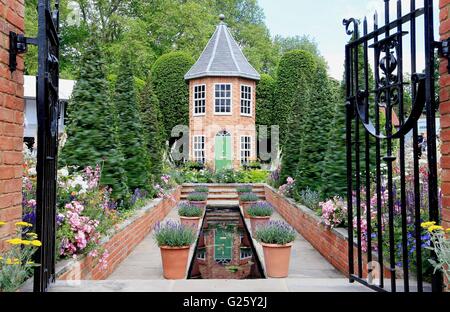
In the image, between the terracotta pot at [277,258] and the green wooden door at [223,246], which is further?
the green wooden door at [223,246]

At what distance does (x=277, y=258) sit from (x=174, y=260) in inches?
52.6

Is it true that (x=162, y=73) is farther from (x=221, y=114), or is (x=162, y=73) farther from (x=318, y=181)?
(x=318, y=181)

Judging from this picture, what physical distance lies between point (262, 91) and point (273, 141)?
3346 mm

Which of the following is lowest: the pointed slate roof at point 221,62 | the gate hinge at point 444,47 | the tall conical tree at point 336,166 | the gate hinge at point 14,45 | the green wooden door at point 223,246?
the green wooden door at point 223,246

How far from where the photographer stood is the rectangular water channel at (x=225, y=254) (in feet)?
21.6

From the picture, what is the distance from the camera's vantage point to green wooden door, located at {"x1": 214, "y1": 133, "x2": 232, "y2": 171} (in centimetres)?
2475

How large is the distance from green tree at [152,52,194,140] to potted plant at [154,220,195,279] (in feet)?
69.8

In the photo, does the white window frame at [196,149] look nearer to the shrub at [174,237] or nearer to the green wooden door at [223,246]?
the green wooden door at [223,246]

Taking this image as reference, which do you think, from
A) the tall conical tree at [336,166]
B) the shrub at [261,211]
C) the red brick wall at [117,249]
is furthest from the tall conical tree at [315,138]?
the red brick wall at [117,249]

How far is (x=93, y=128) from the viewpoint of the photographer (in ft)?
27.3

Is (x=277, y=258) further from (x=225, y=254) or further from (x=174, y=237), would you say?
(x=225, y=254)

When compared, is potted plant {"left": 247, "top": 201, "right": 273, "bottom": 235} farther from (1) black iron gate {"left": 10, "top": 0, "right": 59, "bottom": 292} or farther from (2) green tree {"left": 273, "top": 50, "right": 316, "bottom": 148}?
(2) green tree {"left": 273, "top": 50, "right": 316, "bottom": 148}

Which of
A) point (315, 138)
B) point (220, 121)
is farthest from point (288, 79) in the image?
point (315, 138)

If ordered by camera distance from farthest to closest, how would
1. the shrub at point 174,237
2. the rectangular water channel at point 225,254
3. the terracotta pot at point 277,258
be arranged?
the rectangular water channel at point 225,254 → the terracotta pot at point 277,258 → the shrub at point 174,237
